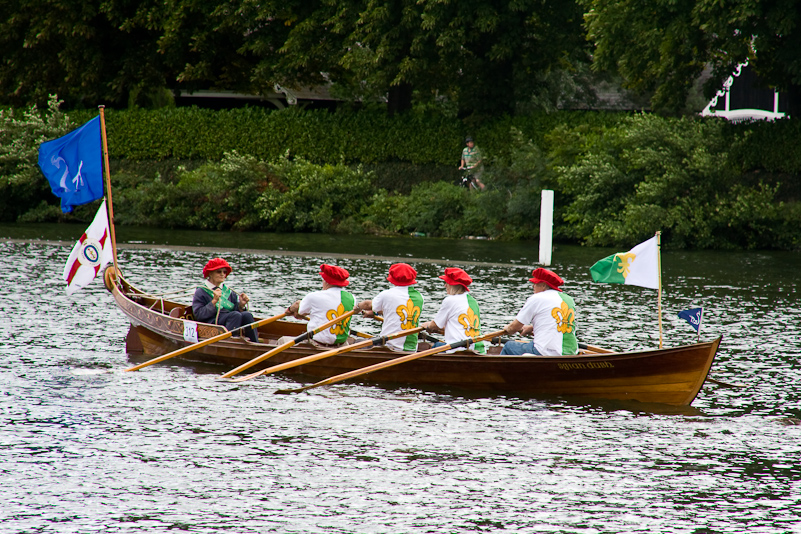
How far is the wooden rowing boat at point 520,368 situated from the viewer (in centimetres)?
1188

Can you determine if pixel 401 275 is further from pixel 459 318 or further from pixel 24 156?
pixel 24 156

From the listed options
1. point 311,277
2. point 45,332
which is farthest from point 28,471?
point 311,277

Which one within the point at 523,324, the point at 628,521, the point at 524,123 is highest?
the point at 524,123

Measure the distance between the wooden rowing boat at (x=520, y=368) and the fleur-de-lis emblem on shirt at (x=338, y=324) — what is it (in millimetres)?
374

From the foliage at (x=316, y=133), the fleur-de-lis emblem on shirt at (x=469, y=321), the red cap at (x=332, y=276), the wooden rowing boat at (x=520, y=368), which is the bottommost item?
the wooden rowing boat at (x=520, y=368)

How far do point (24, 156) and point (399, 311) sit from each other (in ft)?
94.1

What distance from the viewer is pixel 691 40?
29.7m

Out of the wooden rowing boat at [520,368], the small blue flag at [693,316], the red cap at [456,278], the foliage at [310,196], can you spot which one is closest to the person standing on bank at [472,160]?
the foliage at [310,196]

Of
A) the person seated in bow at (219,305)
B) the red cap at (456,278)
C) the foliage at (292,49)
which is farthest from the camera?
the foliage at (292,49)

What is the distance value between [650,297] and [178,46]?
24.4 m

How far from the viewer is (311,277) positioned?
23.7 meters

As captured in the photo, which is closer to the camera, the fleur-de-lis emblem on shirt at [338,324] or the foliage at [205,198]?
the fleur-de-lis emblem on shirt at [338,324]

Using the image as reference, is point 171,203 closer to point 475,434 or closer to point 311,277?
point 311,277

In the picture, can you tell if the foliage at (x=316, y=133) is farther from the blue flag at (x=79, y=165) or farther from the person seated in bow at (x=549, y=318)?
the person seated in bow at (x=549, y=318)
